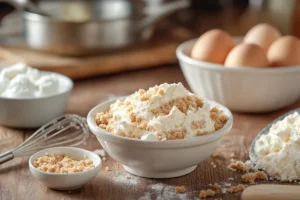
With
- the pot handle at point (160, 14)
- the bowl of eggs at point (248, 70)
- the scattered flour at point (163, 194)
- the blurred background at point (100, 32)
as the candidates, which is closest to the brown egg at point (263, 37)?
the bowl of eggs at point (248, 70)

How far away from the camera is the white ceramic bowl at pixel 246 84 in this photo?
5.55ft

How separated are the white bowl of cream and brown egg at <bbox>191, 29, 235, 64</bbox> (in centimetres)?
38

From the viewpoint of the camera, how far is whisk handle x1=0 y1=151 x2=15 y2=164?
4.70ft

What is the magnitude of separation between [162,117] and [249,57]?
1.60 ft

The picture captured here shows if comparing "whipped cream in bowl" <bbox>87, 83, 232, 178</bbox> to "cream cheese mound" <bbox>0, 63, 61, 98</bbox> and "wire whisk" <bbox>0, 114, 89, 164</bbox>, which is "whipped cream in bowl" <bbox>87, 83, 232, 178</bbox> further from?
"cream cheese mound" <bbox>0, 63, 61, 98</bbox>

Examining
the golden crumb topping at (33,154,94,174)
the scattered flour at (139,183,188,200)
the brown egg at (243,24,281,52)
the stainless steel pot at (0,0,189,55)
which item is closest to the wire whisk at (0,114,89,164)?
the golden crumb topping at (33,154,94,174)

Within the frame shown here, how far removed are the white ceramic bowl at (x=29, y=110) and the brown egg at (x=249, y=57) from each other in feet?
1.51

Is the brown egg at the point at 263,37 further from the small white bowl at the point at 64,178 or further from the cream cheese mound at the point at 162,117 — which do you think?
the small white bowl at the point at 64,178

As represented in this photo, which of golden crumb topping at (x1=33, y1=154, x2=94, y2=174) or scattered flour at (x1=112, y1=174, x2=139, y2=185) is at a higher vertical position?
golden crumb topping at (x1=33, y1=154, x2=94, y2=174)

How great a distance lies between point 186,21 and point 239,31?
34 cm

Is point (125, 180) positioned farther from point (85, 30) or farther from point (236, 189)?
point (85, 30)

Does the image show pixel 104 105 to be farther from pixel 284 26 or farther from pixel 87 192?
pixel 284 26

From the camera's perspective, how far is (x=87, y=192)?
1.31 meters

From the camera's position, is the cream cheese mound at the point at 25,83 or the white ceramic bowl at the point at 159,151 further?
the cream cheese mound at the point at 25,83
